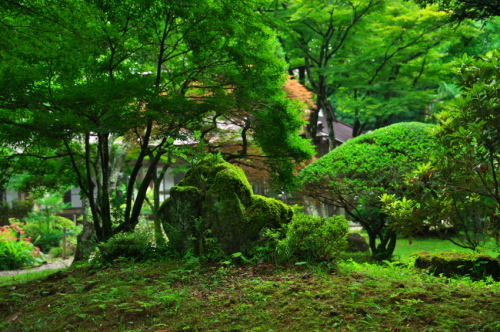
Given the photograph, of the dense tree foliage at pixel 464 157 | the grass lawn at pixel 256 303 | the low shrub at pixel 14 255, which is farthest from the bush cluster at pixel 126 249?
the low shrub at pixel 14 255

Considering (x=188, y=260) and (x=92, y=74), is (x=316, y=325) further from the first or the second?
(x=92, y=74)

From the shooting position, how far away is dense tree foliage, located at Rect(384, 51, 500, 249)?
4223 millimetres

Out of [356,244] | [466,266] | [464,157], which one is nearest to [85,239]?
[356,244]

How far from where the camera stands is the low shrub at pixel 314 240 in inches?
231

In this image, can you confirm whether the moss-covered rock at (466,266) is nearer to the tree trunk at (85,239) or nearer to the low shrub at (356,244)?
the low shrub at (356,244)

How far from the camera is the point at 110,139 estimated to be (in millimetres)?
11891

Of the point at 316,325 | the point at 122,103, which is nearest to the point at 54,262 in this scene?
the point at 122,103

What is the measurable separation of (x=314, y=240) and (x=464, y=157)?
2.14m

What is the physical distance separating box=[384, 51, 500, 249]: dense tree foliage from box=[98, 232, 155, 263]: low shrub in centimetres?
408

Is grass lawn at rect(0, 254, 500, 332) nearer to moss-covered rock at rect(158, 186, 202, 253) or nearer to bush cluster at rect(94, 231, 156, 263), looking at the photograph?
moss-covered rock at rect(158, 186, 202, 253)

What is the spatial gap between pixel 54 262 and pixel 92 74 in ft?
26.4

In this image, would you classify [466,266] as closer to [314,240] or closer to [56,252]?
[314,240]

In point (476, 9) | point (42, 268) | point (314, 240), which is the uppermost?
point (476, 9)

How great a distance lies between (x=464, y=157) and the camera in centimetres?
454
